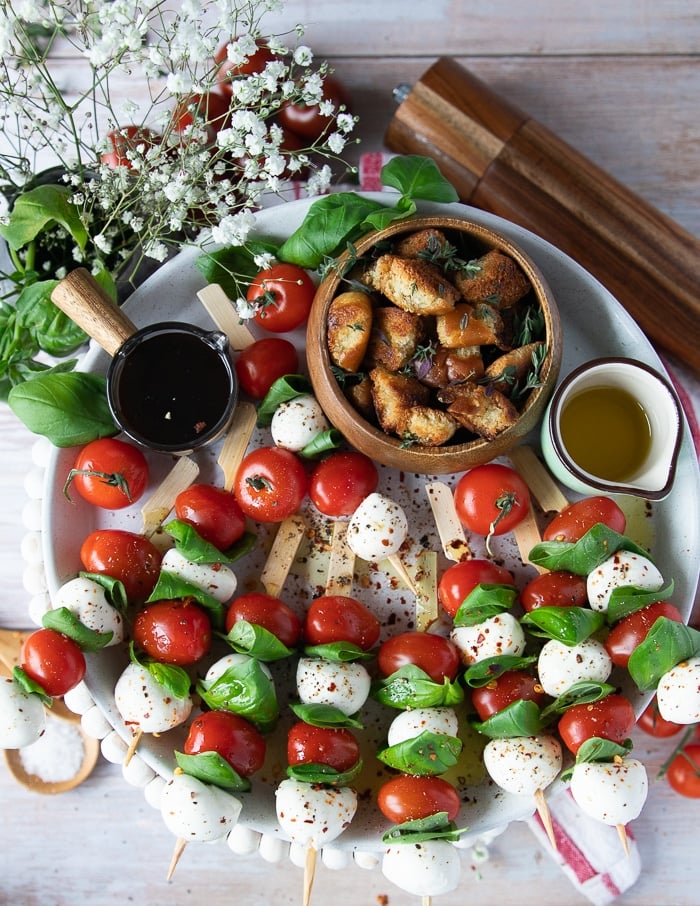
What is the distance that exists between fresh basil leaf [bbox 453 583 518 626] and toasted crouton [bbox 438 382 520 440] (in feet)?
1.07

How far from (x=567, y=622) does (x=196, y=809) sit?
0.82m

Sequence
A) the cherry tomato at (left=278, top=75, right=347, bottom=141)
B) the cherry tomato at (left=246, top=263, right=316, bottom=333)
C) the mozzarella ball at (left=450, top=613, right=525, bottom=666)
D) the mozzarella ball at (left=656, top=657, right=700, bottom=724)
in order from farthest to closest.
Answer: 1. the cherry tomato at (left=278, top=75, right=347, bottom=141)
2. the cherry tomato at (left=246, top=263, right=316, bottom=333)
3. the mozzarella ball at (left=450, top=613, right=525, bottom=666)
4. the mozzarella ball at (left=656, top=657, right=700, bottom=724)

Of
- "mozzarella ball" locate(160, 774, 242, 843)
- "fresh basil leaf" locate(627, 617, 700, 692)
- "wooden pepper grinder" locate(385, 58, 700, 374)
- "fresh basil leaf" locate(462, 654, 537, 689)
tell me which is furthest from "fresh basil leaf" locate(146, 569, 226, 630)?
"wooden pepper grinder" locate(385, 58, 700, 374)

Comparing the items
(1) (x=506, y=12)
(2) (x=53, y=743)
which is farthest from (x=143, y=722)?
(1) (x=506, y=12)

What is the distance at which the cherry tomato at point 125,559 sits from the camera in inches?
69.9

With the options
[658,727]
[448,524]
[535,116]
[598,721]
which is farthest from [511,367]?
[658,727]

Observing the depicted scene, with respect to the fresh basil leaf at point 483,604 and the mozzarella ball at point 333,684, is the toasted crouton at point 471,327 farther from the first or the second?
the mozzarella ball at point 333,684

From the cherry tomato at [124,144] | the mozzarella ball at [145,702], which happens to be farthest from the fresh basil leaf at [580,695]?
the cherry tomato at [124,144]

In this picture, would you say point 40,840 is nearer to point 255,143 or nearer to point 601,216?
point 255,143

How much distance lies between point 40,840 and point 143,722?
903 millimetres

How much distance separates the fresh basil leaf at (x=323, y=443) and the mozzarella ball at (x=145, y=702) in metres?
0.57

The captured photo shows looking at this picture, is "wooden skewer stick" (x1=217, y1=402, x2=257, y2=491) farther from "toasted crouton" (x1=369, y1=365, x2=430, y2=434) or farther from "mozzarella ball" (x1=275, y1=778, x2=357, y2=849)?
"mozzarella ball" (x1=275, y1=778, x2=357, y2=849)

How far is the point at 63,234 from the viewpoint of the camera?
1883 mm

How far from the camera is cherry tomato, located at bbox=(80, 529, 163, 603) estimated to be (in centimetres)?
178
